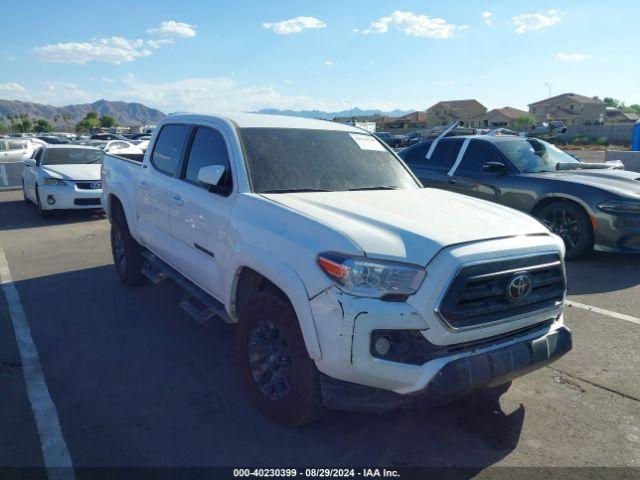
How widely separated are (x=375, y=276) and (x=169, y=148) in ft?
9.99

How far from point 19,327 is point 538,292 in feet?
14.9

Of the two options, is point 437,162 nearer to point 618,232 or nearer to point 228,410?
point 618,232


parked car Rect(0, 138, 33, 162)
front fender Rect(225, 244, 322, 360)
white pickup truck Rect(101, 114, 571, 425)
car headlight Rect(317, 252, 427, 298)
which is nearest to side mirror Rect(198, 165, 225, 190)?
white pickup truck Rect(101, 114, 571, 425)

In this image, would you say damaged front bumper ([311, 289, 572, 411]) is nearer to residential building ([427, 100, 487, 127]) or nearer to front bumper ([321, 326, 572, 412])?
front bumper ([321, 326, 572, 412])

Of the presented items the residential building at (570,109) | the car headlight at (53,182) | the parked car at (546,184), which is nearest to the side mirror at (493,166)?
the parked car at (546,184)

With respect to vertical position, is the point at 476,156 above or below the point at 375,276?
above

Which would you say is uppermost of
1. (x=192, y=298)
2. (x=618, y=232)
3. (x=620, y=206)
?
(x=620, y=206)

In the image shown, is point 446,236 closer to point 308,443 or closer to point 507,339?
point 507,339

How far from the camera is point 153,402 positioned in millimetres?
3520

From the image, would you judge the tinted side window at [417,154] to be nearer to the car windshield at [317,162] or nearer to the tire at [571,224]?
the tire at [571,224]

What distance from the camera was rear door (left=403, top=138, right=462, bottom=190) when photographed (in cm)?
834

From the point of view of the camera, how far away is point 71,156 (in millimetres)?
12047

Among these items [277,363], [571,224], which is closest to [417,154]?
[571,224]

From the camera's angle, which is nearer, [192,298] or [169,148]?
[192,298]
